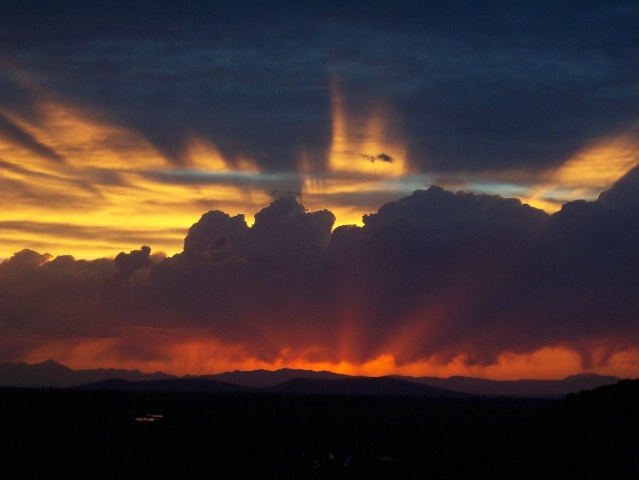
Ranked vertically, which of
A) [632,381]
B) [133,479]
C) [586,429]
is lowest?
[133,479]

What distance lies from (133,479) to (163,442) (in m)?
36.2

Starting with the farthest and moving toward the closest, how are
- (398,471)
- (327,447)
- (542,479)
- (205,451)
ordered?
(327,447) < (205,451) < (398,471) < (542,479)

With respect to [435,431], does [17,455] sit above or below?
below

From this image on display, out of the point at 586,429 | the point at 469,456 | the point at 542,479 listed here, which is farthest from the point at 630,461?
the point at 469,456

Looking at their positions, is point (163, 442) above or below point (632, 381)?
below

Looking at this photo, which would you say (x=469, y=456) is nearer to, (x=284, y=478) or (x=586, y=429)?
(x=586, y=429)

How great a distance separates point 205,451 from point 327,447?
16593 millimetres

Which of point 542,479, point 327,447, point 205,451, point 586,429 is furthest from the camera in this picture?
point 327,447

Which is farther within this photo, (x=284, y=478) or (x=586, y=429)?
(x=586, y=429)

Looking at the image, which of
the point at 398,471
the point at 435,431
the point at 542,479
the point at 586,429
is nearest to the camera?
the point at 542,479

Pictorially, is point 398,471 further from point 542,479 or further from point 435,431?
point 435,431

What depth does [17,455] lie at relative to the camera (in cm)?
7969

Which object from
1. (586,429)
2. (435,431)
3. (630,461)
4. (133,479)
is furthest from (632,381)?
(133,479)

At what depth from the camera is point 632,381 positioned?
302ft
